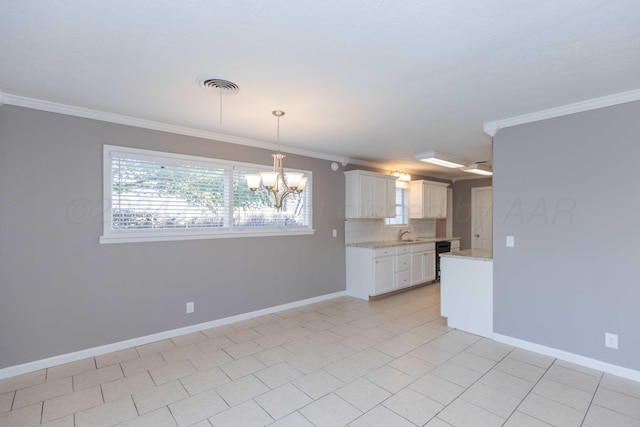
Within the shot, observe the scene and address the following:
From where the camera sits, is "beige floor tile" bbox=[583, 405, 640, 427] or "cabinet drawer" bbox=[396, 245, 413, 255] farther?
"cabinet drawer" bbox=[396, 245, 413, 255]

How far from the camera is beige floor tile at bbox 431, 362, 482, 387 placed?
8.68 ft

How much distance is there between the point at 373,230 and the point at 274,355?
3470mm

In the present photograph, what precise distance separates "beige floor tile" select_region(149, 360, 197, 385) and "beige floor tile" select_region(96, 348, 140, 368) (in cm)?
45

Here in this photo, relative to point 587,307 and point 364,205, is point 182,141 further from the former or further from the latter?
point 587,307

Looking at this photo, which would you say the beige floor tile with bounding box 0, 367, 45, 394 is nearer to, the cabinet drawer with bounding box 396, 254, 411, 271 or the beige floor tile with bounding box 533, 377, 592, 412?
the beige floor tile with bounding box 533, 377, 592, 412

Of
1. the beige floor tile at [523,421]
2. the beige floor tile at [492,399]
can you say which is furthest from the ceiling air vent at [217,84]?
the beige floor tile at [523,421]

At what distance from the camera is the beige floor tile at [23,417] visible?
6.89ft

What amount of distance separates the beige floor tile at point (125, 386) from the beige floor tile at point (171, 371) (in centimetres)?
6

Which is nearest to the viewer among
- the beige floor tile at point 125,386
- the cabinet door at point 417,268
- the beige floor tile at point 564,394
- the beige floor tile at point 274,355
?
the beige floor tile at point 564,394

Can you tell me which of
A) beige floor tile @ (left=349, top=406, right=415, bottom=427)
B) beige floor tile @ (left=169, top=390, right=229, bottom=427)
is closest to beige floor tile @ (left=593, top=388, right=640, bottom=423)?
beige floor tile @ (left=349, top=406, right=415, bottom=427)

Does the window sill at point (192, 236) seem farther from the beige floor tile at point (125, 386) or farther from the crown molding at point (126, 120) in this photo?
the beige floor tile at point (125, 386)

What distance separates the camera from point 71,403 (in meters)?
2.34

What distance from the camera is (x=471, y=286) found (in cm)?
379

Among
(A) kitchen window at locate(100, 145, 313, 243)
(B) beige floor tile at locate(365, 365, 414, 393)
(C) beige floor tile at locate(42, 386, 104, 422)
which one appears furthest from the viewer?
(A) kitchen window at locate(100, 145, 313, 243)
